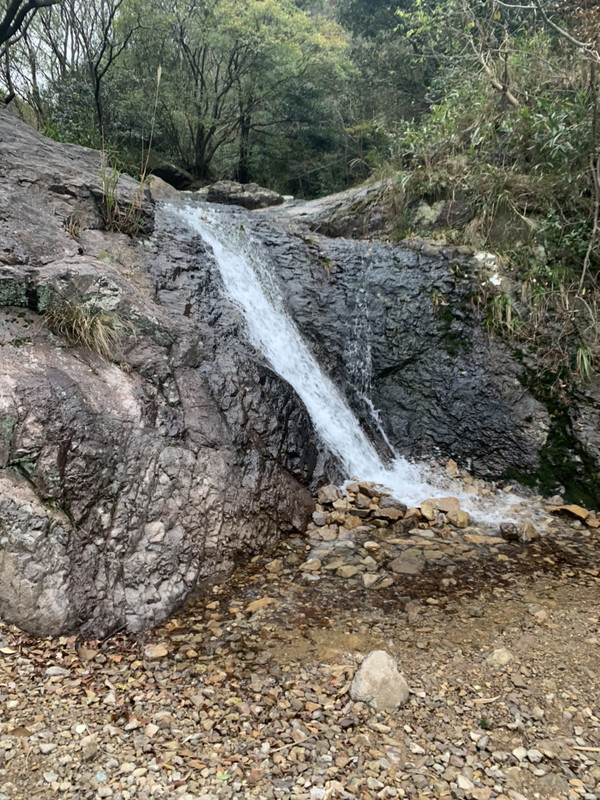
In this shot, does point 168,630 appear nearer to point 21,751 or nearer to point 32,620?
point 32,620

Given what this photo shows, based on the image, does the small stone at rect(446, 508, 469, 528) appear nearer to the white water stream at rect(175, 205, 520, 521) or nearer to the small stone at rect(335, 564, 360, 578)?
the white water stream at rect(175, 205, 520, 521)

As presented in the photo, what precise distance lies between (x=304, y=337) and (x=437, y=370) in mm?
1487

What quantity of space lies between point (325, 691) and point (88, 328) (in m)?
2.74

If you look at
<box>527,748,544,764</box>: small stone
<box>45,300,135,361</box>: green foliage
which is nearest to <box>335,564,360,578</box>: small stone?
<box>527,748,544,764</box>: small stone

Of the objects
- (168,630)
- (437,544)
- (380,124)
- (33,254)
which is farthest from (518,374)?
(380,124)

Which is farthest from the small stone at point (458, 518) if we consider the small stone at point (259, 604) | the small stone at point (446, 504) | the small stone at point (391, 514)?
the small stone at point (259, 604)

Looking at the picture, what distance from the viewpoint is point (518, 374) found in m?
5.14

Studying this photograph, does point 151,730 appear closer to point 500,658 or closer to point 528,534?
point 500,658

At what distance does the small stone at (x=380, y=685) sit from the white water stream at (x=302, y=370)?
2346 millimetres

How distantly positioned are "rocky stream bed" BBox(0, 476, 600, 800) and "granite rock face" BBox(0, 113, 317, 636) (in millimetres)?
239

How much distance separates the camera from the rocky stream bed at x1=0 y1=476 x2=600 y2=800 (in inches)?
73.4

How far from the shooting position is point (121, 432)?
3266 millimetres

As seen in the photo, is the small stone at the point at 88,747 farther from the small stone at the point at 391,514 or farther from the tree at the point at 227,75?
the tree at the point at 227,75

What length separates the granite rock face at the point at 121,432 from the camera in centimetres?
272
